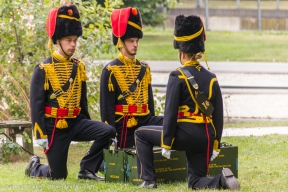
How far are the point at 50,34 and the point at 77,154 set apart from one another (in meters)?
3.05

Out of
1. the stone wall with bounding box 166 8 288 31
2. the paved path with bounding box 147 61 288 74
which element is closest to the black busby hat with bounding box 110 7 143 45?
the paved path with bounding box 147 61 288 74

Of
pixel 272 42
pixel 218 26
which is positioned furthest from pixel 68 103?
pixel 218 26

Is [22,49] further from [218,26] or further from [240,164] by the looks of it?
[218,26]

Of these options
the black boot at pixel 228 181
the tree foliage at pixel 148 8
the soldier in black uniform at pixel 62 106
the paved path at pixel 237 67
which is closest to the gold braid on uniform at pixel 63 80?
the soldier in black uniform at pixel 62 106

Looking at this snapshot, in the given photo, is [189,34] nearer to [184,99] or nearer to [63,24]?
[184,99]

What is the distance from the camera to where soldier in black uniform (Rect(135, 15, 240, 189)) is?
787 cm

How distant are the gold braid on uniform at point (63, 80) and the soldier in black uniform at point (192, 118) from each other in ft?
3.93

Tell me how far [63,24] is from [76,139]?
51.4 inches

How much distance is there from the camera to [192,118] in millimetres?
7945

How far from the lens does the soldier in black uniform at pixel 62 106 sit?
8812 millimetres

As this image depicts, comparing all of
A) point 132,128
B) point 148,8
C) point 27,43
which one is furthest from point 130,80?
point 148,8

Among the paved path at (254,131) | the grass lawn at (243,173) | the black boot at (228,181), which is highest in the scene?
the black boot at (228,181)

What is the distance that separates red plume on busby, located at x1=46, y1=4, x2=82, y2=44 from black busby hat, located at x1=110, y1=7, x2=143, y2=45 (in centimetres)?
43

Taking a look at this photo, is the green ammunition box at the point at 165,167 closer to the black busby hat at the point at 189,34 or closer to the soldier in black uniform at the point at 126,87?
the soldier in black uniform at the point at 126,87
